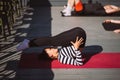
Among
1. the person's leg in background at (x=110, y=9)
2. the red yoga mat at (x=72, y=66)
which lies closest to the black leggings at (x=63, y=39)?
the red yoga mat at (x=72, y=66)

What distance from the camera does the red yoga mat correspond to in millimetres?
5441

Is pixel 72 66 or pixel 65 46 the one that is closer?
pixel 72 66

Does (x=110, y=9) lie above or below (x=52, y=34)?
above

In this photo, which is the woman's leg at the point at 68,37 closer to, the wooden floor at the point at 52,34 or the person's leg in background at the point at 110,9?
the wooden floor at the point at 52,34

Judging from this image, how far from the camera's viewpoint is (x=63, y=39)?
5.84m

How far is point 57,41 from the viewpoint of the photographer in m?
5.90

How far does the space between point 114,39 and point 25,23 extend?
2.49m

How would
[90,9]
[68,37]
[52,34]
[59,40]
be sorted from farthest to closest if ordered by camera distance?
[90,9]
[52,34]
[59,40]
[68,37]

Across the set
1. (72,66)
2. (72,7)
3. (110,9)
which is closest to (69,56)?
(72,66)

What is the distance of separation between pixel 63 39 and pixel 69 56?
1.67ft

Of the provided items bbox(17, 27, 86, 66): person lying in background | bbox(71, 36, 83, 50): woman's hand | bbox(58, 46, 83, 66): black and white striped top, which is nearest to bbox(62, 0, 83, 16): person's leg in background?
bbox(17, 27, 86, 66): person lying in background

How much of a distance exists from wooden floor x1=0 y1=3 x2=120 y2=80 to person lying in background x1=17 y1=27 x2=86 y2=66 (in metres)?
0.22

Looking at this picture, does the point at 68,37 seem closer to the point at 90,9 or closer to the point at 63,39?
the point at 63,39

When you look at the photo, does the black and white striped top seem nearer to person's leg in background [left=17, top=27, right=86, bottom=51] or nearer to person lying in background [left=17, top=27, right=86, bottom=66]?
person lying in background [left=17, top=27, right=86, bottom=66]
